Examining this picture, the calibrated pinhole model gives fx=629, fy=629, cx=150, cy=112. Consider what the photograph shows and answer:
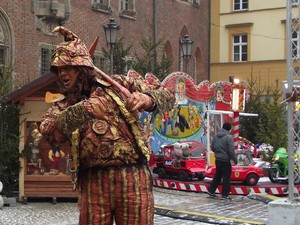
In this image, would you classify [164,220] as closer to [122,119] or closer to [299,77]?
[299,77]

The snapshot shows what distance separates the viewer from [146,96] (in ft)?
12.0

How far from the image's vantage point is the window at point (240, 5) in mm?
36781

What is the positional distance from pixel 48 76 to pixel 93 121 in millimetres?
7391

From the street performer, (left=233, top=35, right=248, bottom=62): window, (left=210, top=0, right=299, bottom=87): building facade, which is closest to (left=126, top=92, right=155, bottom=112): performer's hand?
the street performer

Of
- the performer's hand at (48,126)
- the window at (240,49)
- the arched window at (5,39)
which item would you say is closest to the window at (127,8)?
the arched window at (5,39)

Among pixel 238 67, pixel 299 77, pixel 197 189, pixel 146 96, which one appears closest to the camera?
pixel 146 96

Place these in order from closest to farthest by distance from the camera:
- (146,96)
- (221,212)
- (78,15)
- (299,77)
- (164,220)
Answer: (146,96) → (299,77) → (164,220) → (221,212) → (78,15)

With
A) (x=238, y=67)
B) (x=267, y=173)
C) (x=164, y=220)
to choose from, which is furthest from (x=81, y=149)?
(x=238, y=67)

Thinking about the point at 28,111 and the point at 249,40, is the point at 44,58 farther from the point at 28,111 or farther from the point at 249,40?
the point at 249,40

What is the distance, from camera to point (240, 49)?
121 ft

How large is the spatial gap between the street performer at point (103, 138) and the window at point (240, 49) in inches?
1315

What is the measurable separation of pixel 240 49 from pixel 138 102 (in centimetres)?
3381

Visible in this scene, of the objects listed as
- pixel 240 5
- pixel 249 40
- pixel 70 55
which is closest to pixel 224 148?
pixel 70 55

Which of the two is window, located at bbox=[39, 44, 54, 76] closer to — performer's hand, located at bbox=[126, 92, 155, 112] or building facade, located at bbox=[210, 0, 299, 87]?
building facade, located at bbox=[210, 0, 299, 87]
